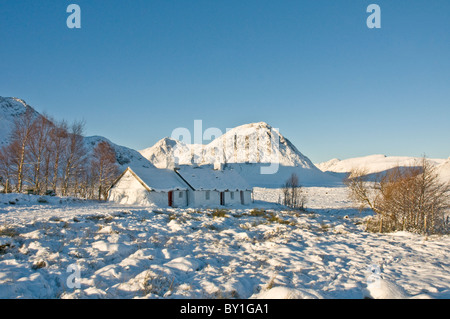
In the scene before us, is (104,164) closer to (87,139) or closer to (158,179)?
(158,179)

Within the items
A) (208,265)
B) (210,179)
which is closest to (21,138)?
(210,179)

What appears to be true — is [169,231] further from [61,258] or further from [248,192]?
[248,192]

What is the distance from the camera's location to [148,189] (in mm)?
29516

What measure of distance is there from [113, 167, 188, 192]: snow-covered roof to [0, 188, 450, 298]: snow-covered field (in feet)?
58.7

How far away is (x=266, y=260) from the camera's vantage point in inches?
320

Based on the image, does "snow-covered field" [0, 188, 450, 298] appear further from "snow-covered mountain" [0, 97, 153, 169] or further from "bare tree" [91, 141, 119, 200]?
"snow-covered mountain" [0, 97, 153, 169]

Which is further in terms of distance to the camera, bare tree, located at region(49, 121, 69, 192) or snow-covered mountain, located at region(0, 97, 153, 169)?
snow-covered mountain, located at region(0, 97, 153, 169)

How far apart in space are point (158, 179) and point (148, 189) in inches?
112

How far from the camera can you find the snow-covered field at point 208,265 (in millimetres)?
5504

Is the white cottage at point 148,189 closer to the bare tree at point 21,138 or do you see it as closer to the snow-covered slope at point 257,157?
the bare tree at point 21,138

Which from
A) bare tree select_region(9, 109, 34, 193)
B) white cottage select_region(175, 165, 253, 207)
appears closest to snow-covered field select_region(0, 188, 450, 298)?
bare tree select_region(9, 109, 34, 193)

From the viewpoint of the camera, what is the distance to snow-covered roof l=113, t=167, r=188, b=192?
30.3 metres
